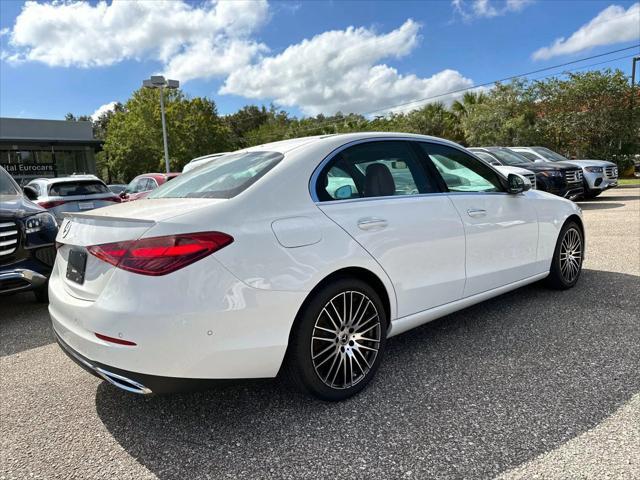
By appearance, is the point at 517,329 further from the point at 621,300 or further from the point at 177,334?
the point at 177,334

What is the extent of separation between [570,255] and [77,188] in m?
8.29

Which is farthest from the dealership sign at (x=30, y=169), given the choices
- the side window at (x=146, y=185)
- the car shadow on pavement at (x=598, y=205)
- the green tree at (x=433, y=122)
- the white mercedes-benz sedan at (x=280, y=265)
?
the white mercedes-benz sedan at (x=280, y=265)

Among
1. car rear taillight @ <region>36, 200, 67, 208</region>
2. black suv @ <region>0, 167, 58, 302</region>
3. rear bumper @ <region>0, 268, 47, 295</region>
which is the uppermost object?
car rear taillight @ <region>36, 200, 67, 208</region>

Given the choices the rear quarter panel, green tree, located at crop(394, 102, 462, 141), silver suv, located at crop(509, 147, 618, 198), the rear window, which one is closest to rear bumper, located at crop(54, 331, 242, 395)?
the rear quarter panel

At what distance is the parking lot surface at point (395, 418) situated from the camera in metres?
2.26

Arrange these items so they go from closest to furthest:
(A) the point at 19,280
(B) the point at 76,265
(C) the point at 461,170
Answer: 1. (B) the point at 76,265
2. (C) the point at 461,170
3. (A) the point at 19,280

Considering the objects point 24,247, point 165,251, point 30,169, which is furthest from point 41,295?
point 30,169

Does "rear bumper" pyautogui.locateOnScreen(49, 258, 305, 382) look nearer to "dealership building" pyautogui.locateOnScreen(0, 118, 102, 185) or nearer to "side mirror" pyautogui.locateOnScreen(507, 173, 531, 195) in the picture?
"side mirror" pyautogui.locateOnScreen(507, 173, 531, 195)

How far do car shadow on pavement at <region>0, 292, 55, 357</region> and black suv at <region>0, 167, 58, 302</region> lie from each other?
377mm

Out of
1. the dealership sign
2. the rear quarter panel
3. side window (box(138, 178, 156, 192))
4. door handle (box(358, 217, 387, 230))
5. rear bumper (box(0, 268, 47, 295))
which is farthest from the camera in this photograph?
the dealership sign

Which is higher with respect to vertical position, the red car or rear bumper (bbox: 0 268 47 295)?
Result: the red car

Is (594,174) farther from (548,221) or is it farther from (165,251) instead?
(165,251)

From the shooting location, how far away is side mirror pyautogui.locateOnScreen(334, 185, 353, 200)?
9.55 feet

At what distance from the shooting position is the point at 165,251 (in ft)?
7.41
